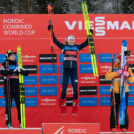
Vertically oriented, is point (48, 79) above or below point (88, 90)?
above

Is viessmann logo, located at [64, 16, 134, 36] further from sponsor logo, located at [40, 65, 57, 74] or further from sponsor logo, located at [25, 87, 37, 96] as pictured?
sponsor logo, located at [25, 87, 37, 96]

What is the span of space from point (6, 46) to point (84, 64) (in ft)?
5.04

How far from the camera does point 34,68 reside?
4.59m

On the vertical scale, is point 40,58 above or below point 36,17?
below

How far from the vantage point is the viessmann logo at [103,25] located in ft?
14.9

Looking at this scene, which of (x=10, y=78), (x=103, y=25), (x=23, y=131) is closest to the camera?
(x=23, y=131)

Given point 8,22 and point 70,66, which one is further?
point 8,22

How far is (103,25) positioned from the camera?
4547mm

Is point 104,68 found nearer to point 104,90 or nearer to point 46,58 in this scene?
point 104,90

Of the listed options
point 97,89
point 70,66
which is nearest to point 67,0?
point 70,66

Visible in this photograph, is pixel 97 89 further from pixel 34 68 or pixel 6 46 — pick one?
pixel 6 46

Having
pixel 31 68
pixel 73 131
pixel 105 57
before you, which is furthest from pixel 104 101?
pixel 73 131

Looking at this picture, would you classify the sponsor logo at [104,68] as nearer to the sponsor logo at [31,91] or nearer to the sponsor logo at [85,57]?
the sponsor logo at [85,57]

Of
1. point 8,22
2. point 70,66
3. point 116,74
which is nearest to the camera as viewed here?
point 116,74
